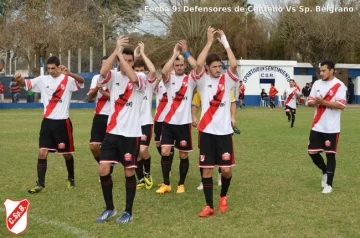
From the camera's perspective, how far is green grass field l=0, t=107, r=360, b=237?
6.29m

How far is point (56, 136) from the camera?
8578 mm

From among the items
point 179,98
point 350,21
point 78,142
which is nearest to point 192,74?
point 179,98

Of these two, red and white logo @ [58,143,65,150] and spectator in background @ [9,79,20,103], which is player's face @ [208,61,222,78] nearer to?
red and white logo @ [58,143,65,150]

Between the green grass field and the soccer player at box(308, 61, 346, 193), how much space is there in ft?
1.67

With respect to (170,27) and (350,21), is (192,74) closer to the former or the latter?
(170,27)

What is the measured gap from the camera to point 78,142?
1606cm

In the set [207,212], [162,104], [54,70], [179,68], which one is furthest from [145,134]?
[207,212]

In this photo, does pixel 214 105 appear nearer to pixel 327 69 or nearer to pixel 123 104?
pixel 123 104

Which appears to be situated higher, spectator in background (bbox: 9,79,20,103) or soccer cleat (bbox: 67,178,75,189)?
spectator in background (bbox: 9,79,20,103)

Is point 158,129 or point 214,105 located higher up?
point 214,105

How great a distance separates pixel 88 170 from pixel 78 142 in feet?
17.7

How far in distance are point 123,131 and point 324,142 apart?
3.78 metres

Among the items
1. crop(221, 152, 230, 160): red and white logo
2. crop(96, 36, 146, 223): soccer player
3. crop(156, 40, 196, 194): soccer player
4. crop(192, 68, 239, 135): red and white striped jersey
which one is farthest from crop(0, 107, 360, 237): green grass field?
crop(192, 68, 239, 135): red and white striped jersey

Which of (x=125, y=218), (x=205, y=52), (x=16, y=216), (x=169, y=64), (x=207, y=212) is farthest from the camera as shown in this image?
(x=169, y=64)
